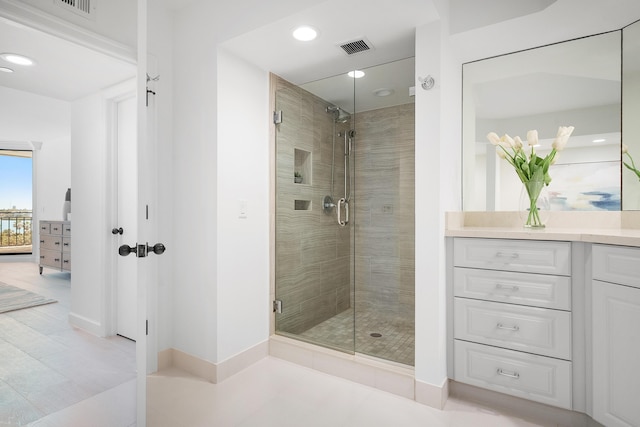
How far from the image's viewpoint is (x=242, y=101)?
2.17m

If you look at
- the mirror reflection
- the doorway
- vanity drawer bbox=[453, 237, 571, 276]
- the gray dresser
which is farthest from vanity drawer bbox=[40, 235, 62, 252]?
the mirror reflection

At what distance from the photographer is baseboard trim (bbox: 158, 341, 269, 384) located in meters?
2.01

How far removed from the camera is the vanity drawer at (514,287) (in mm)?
1573

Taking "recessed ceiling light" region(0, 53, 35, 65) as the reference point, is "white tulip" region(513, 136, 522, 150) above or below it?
below

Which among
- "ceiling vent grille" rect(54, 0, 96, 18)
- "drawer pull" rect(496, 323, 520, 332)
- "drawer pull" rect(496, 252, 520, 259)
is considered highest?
"ceiling vent grille" rect(54, 0, 96, 18)

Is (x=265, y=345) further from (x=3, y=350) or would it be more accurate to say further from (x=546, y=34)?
(x=546, y=34)

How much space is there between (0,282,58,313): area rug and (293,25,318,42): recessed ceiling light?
2655 millimetres

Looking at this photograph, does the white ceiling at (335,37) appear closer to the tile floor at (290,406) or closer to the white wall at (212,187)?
the white wall at (212,187)

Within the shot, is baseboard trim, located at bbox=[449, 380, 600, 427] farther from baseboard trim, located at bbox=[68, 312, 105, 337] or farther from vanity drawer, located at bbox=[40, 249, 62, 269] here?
vanity drawer, located at bbox=[40, 249, 62, 269]

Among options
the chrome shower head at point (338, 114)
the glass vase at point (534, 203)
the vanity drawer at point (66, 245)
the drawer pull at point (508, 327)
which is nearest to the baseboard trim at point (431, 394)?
the drawer pull at point (508, 327)

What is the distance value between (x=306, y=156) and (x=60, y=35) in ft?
5.20

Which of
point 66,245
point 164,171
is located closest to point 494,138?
point 164,171

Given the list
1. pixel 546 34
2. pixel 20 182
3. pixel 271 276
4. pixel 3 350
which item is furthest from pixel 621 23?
pixel 20 182

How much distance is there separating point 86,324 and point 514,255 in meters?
2.81
